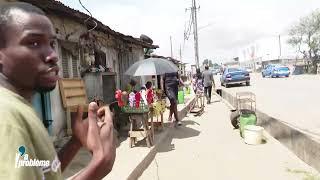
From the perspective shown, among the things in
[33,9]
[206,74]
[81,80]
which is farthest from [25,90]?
[206,74]

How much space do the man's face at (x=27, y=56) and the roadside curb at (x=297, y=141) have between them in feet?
20.3

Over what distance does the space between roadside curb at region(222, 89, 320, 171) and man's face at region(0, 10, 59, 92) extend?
243 inches

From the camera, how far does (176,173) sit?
735 cm

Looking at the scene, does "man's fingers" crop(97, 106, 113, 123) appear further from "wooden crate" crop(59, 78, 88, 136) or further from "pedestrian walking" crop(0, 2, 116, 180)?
"wooden crate" crop(59, 78, 88, 136)

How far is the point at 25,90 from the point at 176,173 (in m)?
6.31

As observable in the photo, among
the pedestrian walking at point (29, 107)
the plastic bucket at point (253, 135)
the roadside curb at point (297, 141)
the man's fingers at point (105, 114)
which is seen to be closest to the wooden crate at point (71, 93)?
the plastic bucket at point (253, 135)

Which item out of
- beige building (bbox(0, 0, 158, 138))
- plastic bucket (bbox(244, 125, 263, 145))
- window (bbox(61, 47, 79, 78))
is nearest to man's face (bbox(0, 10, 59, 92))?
beige building (bbox(0, 0, 158, 138))

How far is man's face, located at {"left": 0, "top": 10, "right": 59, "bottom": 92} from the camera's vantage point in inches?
47.9

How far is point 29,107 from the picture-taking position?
120 cm

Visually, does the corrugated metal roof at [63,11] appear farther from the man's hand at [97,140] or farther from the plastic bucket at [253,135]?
the man's hand at [97,140]

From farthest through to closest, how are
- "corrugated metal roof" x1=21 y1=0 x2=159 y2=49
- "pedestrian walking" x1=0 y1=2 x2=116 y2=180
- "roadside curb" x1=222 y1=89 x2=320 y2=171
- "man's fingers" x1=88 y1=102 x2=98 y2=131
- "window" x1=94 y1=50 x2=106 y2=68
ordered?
1. "window" x1=94 y1=50 x2=106 y2=68
2. "corrugated metal roof" x1=21 y1=0 x2=159 y2=49
3. "roadside curb" x1=222 y1=89 x2=320 y2=171
4. "man's fingers" x1=88 y1=102 x2=98 y2=131
5. "pedestrian walking" x1=0 y1=2 x2=116 y2=180

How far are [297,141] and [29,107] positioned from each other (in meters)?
7.49

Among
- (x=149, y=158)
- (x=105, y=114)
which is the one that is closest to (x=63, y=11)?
(x=149, y=158)

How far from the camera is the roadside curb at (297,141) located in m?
6.87
